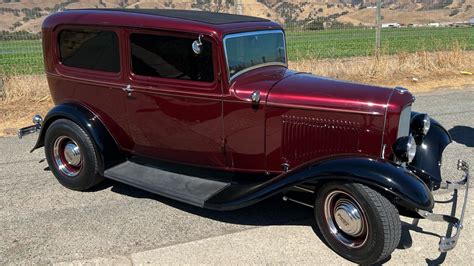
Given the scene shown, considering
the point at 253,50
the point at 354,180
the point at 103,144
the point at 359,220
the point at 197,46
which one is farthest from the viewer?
the point at 103,144

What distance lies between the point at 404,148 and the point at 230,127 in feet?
4.71

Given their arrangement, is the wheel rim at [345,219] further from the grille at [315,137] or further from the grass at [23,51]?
the grass at [23,51]

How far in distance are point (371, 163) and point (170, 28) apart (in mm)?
2074

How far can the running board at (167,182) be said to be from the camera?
386 centimetres

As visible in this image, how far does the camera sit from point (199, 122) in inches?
159

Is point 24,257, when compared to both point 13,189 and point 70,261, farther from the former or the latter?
point 13,189

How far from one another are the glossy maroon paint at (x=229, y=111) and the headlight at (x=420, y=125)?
59cm

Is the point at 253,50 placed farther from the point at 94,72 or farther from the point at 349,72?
the point at 349,72

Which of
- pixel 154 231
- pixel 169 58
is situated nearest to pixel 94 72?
pixel 169 58

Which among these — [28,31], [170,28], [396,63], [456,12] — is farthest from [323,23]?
[456,12]

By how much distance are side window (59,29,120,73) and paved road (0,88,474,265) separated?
130 cm

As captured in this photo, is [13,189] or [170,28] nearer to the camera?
[170,28]

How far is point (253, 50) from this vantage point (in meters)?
4.20

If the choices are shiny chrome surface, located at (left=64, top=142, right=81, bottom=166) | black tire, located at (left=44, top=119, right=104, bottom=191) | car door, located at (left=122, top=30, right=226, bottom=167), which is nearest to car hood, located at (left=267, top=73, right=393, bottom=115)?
car door, located at (left=122, top=30, right=226, bottom=167)
